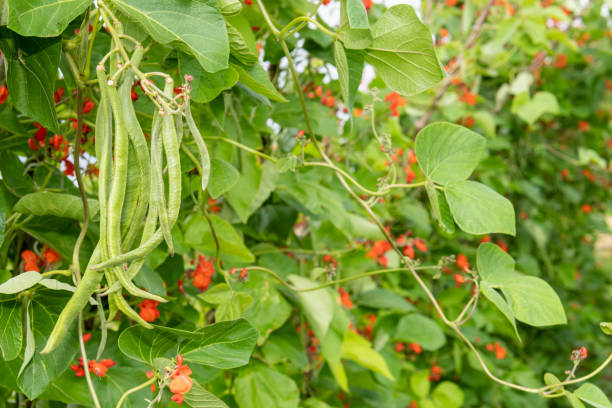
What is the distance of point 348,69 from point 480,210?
20cm

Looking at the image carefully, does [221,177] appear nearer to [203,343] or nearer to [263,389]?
[203,343]

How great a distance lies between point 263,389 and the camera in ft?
2.62

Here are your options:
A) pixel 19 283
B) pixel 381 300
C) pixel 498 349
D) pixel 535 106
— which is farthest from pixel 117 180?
pixel 535 106

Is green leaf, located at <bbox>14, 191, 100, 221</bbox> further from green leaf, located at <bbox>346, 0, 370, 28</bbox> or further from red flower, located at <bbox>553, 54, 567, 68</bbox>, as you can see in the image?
red flower, located at <bbox>553, 54, 567, 68</bbox>

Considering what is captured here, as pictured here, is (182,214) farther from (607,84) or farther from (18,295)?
(607,84)

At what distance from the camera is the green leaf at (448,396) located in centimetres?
157

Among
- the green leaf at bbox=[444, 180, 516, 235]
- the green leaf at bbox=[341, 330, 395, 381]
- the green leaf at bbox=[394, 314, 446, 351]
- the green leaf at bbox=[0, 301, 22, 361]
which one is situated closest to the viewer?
the green leaf at bbox=[0, 301, 22, 361]

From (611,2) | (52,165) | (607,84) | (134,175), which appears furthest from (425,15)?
(134,175)

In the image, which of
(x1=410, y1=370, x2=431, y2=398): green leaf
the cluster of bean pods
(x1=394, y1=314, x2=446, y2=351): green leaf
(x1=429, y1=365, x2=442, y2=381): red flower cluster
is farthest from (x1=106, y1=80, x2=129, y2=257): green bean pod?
(x1=429, y1=365, x2=442, y2=381): red flower cluster

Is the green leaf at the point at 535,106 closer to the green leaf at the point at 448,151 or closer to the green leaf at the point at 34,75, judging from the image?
the green leaf at the point at 448,151

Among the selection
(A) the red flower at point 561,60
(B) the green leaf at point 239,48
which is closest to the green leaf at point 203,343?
(B) the green leaf at point 239,48

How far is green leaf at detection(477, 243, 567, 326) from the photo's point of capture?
60 cm

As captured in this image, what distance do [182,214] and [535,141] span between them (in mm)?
2017

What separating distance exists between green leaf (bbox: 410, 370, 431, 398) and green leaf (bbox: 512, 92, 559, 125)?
3.06 ft
